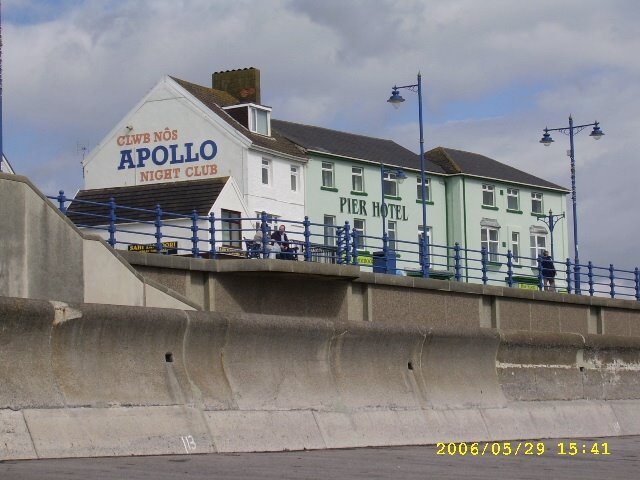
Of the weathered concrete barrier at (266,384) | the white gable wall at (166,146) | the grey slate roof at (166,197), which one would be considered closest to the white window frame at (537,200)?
the white gable wall at (166,146)

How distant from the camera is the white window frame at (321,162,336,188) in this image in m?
58.3

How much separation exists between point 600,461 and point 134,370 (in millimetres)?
6004

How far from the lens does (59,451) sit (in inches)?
520

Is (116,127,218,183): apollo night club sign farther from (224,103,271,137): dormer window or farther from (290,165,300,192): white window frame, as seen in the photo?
(290,165,300,192): white window frame

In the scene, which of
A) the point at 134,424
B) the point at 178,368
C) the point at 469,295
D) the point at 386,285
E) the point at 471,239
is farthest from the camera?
the point at 471,239

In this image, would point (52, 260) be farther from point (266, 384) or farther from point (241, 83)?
point (241, 83)

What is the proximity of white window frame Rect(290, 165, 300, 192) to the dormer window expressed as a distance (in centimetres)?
175

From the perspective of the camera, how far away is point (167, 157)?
55656mm

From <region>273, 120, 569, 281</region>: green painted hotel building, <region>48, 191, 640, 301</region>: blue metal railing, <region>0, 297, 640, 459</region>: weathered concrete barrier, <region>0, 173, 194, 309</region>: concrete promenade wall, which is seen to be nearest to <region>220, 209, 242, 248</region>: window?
<region>48, 191, 640, 301</region>: blue metal railing

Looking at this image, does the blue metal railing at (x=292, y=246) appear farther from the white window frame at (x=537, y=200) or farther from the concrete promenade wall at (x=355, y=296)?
the white window frame at (x=537, y=200)

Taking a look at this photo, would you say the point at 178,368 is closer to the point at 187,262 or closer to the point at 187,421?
the point at 187,421

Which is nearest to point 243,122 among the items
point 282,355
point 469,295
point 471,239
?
point 471,239

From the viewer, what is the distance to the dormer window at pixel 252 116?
56.1 meters

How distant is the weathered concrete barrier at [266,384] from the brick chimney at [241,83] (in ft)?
117
